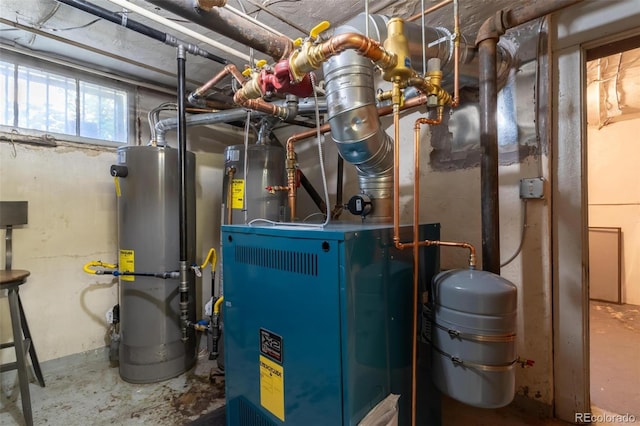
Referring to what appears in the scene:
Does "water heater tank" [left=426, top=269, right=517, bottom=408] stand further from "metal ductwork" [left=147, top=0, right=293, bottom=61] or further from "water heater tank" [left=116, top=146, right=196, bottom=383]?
"water heater tank" [left=116, top=146, right=196, bottom=383]

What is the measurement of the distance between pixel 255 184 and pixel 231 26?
112cm

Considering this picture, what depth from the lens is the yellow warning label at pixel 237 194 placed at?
7.30 ft

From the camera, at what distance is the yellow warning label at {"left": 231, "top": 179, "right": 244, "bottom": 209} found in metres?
2.22

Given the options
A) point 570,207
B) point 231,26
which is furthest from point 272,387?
point 570,207

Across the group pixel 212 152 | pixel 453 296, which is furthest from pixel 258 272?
pixel 212 152

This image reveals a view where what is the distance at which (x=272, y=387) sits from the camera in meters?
1.13

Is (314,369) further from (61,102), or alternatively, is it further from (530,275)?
(61,102)

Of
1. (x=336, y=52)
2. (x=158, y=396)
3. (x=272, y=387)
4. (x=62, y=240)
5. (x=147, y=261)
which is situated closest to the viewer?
(x=336, y=52)

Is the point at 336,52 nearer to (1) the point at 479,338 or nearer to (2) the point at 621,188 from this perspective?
(1) the point at 479,338

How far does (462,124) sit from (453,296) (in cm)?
122

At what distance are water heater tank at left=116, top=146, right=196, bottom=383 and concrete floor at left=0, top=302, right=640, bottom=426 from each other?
164 mm

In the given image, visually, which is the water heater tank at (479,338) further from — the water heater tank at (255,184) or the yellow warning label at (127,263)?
the yellow warning label at (127,263)

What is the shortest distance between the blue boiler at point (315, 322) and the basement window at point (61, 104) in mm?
1783

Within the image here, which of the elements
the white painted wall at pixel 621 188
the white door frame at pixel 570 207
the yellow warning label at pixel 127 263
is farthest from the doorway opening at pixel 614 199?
the yellow warning label at pixel 127 263
